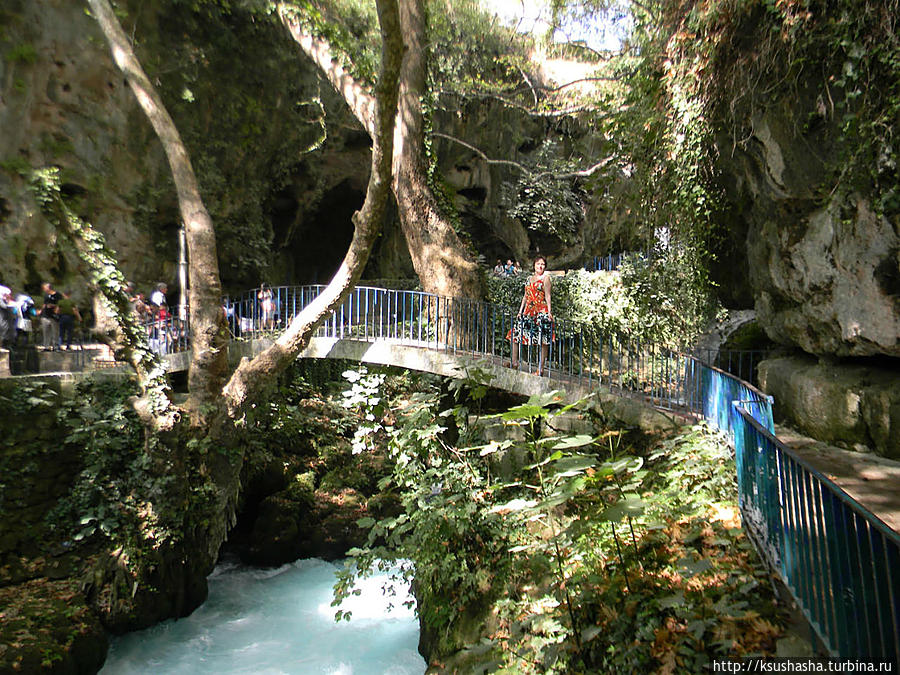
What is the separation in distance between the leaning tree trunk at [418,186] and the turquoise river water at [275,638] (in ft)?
16.9

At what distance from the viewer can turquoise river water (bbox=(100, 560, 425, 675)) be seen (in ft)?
24.6

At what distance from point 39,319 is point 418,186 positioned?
859 cm

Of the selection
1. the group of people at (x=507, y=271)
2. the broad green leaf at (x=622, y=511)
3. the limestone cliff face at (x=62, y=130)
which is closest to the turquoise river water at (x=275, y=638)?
the broad green leaf at (x=622, y=511)

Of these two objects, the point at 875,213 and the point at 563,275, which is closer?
the point at 875,213

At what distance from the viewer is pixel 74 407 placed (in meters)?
8.91

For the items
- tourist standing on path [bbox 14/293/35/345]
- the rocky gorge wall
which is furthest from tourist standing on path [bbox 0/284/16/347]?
the rocky gorge wall

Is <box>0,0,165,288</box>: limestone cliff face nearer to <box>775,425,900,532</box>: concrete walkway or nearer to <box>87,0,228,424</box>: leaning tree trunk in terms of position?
<box>87,0,228,424</box>: leaning tree trunk

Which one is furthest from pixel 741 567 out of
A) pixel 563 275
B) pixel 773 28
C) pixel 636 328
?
pixel 563 275

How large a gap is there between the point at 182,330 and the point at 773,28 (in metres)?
12.0

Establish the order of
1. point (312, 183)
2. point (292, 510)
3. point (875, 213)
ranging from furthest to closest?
point (312, 183) → point (292, 510) → point (875, 213)

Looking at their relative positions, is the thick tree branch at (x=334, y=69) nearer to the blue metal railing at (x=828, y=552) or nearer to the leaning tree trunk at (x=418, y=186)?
the leaning tree trunk at (x=418, y=186)

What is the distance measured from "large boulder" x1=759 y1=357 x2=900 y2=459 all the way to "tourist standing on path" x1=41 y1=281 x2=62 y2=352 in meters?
12.7

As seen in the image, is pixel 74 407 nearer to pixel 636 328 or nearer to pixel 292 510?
pixel 292 510

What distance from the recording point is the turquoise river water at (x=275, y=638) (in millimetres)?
7508
